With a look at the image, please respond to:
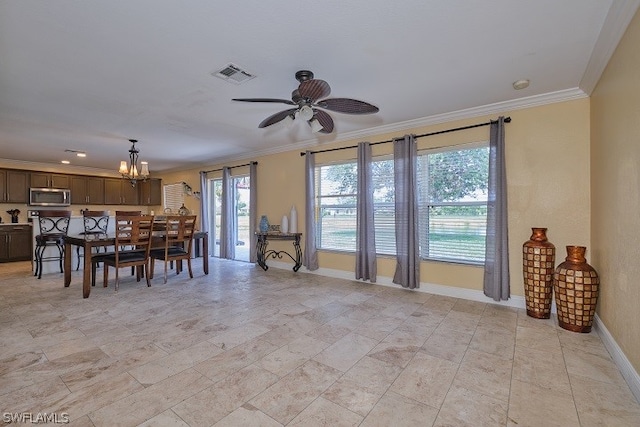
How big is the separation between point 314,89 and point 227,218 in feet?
16.1

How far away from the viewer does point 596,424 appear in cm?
151

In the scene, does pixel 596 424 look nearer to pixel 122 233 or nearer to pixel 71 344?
pixel 71 344

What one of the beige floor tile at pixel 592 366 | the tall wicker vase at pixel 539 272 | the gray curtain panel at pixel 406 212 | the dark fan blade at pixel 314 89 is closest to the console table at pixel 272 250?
the gray curtain panel at pixel 406 212

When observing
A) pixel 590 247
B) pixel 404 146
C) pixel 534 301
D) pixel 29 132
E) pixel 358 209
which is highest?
pixel 29 132

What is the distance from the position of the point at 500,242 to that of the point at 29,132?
679cm

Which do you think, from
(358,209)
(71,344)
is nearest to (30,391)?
(71,344)

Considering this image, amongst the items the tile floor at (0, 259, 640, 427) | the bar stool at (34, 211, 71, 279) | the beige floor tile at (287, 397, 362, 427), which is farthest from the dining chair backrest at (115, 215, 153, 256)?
the beige floor tile at (287, 397, 362, 427)

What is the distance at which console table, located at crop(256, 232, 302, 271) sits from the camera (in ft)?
17.2

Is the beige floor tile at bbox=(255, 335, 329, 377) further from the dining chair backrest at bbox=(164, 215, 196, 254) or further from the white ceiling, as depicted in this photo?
the dining chair backrest at bbox=(164, 215, 196, 254)

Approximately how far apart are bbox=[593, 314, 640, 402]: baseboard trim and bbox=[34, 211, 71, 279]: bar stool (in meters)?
6.86

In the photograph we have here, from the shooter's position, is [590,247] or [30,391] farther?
[590,247]

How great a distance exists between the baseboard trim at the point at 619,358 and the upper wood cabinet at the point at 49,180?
10.1 metres

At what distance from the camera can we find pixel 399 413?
1599mm

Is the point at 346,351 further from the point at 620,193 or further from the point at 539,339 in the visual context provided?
the point at 620,193
